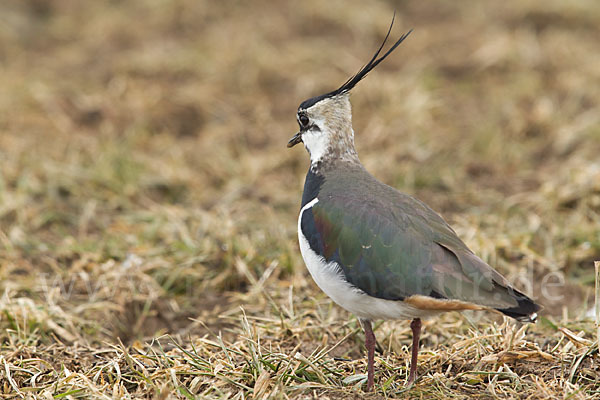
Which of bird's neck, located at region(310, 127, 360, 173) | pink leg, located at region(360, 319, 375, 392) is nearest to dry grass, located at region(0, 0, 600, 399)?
pink leg, located at region(360, 319, 375, 392)

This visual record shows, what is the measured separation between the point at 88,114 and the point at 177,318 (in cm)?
367

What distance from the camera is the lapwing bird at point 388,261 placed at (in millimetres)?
2941

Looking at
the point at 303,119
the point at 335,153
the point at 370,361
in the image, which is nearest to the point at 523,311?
the point at 370,361

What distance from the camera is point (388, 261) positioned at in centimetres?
305

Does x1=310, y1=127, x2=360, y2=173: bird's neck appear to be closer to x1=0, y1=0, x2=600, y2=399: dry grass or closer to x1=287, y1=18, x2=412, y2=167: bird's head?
x1=287, y1=18, x2=412, y2=167: bird's head

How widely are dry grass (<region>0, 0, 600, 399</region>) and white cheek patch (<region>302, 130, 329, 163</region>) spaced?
88cm

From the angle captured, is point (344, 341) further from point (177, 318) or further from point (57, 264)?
point (57, 264)

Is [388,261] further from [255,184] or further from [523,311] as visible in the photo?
[255,184]

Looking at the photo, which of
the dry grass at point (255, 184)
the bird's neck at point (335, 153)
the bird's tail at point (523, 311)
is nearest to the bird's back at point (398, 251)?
the bird's tail at point (523, 311)

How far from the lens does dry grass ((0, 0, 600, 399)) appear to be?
3420mm

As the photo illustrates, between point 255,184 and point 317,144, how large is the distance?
2.60 meters

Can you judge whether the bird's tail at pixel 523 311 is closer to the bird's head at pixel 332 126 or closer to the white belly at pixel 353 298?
the white belly at pixel 353 298

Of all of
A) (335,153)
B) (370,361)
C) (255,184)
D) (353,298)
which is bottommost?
(255,184)

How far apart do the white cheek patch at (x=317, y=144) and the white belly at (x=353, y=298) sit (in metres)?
0.59
